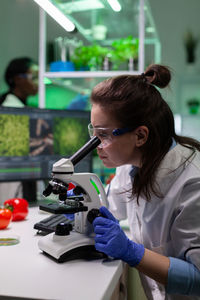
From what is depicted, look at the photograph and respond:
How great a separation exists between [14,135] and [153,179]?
859mm

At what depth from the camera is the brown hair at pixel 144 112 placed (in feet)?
3.10

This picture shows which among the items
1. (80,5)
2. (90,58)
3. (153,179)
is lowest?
(153,179)

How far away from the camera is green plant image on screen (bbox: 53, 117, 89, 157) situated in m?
1.68

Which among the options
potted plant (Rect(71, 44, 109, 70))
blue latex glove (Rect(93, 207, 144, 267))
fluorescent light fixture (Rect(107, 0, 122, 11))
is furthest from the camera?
potted plant (Rect(71, 44, 109, 70))

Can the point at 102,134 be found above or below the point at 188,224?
above

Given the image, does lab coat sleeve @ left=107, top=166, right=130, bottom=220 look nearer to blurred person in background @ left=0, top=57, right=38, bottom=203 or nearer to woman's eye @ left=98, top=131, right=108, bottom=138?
woman's eye @ left=98, top=131, right=108, bottom=138

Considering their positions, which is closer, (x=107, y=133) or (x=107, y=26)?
(x=107, y=133)

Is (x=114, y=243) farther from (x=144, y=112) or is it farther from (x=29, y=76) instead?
(x=29, y=76)

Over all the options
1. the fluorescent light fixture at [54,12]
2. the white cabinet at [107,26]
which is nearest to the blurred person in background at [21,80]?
the white cabinet at [107,26]

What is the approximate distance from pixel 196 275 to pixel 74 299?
38 centimetres

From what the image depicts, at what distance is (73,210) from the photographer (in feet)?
2.77

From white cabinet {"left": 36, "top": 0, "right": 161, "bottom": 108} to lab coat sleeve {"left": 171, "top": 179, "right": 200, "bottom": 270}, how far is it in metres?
1.25

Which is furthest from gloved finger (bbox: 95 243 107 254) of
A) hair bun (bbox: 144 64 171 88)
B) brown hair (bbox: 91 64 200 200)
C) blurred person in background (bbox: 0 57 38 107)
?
blurred person in background (bbox: 0 57 38 107)

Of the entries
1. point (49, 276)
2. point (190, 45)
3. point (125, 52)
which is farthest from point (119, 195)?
point (190, 45)
